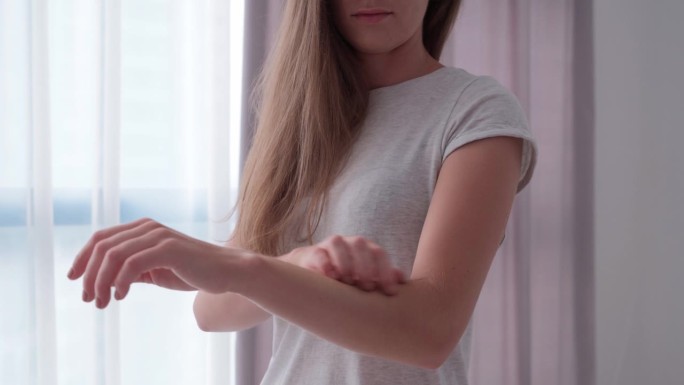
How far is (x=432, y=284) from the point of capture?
31.0 inches

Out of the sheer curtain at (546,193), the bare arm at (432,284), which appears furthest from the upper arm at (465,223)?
the sheer curtain at (546,193)

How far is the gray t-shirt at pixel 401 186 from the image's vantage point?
952mm

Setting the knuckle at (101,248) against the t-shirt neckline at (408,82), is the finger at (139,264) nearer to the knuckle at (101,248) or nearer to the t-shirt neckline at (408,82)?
the knuckle at (101,248)

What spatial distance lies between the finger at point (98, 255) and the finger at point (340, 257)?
0.59 ft

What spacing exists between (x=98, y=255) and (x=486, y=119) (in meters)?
0.50

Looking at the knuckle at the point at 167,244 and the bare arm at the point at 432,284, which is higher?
the knuckle at the point at 167,244

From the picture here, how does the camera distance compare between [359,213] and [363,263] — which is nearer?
[363,263]

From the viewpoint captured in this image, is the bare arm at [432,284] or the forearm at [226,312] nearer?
the bare arm at [432,284]

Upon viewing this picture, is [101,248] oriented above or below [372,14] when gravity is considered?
below

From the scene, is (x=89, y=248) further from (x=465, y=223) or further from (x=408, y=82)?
(x=408, y=82)

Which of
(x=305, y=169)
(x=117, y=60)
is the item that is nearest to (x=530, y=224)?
(x=117, y=60)
